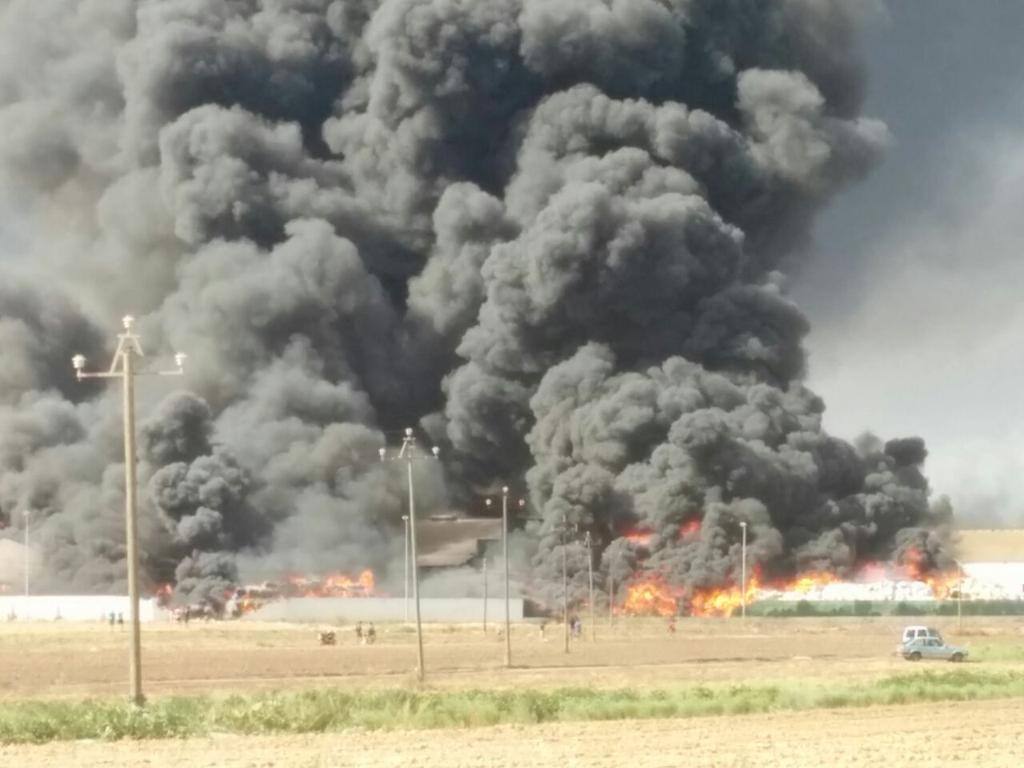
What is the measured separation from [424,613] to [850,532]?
22821mm

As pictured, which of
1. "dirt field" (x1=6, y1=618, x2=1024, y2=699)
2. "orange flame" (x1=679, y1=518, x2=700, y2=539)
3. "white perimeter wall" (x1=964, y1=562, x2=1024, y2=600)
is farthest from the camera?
"white perimeter wall" (x1=964, y1=562, x2=1024, y2=600)

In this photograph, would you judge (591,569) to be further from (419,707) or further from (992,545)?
(992,545)

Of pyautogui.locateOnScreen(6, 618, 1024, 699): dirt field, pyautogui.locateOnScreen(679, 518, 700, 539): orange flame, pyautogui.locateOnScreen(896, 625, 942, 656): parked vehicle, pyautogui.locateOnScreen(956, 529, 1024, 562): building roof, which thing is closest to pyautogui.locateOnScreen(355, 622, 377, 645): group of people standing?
pyautogui.locateOnScreen(6, 618, 1024, 699): dirt field

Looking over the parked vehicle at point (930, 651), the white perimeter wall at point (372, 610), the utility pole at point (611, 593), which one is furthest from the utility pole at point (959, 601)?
the parked vehicle at point (930, 651)

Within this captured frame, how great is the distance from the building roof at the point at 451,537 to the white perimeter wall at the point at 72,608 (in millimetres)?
15896

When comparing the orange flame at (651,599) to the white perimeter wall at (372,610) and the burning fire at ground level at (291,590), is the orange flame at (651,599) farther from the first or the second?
the burning fire at ground level at (291,590)

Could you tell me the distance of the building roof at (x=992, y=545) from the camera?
440 ft

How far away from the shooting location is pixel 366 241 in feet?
363

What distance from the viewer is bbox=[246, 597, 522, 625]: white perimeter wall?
95.9 meters

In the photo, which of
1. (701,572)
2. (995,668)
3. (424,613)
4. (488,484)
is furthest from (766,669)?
(488,484)

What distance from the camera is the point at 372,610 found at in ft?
317

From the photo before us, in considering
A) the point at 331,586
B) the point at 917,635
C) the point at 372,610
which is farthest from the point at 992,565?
the point at 917,635

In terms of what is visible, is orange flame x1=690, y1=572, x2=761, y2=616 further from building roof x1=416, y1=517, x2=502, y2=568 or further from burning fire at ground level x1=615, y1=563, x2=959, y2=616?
building roof x1=416, y1=517, x2=502, y2=568

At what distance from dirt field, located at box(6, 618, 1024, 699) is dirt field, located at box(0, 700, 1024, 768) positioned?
1386 centimetres
